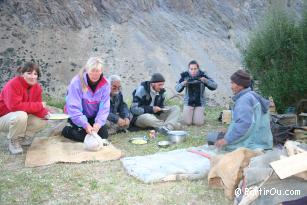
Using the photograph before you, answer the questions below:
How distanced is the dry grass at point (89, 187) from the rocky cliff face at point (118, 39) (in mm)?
9692

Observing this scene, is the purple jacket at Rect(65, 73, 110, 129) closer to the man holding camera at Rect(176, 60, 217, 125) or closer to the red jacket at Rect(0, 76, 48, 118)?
the red jacket at Rect(0, 76, 48, 118)

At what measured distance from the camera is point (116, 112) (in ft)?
22.2

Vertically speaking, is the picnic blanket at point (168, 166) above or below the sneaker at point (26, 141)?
above

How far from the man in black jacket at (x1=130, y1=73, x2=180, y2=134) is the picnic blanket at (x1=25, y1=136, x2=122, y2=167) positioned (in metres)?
1.50

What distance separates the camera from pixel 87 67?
5.64m

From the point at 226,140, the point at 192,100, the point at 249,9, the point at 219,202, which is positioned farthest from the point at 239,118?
the point at 249,9

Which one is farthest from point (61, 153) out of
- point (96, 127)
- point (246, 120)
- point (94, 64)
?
point (246, 120)

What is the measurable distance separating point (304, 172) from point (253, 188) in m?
0.46

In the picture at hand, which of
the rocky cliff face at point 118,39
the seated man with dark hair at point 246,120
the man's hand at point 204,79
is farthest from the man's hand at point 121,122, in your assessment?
the rocky cliff face at point 118,39

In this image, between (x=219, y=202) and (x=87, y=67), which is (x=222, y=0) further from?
(x=219, y=202)

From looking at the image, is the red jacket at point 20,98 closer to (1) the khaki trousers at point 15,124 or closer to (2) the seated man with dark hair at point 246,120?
(1) the khaki trousers at point 15,124

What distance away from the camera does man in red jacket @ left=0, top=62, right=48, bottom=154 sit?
17.8 feet

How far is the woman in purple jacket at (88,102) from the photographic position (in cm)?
560

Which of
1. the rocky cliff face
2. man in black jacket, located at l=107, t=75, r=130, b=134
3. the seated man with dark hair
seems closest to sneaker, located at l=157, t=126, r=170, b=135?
man in black jacket, located at l=107, t=75, r=130, b=134
